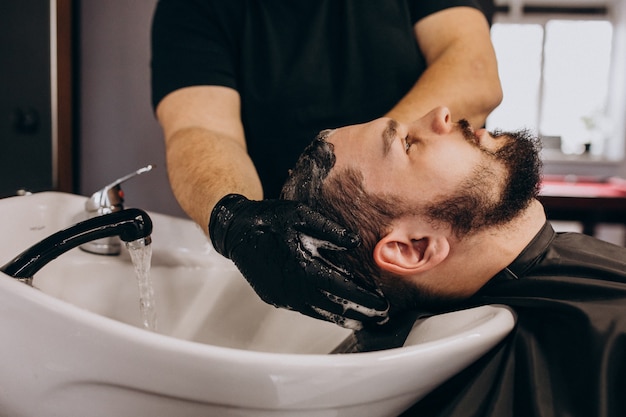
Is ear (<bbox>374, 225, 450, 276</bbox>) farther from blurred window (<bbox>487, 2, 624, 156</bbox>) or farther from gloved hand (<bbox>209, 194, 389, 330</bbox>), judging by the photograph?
blurred window (<bbox>487, 2, 624, 156</bbox>)

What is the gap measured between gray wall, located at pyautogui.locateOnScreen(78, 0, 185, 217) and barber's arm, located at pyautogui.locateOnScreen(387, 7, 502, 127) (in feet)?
3.50


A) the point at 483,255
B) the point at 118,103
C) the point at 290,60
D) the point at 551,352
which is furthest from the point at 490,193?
the point at 118,103

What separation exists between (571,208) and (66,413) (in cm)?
344

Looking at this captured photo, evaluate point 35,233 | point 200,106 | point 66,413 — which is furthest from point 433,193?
point 35,233

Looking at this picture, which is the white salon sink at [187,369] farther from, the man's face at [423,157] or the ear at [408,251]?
the man's face at [423,157]

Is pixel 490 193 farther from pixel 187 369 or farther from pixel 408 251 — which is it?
pixel 187 369

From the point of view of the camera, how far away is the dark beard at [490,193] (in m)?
0.77

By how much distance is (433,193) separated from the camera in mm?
780

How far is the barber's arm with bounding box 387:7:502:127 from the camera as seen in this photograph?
3.86 ft

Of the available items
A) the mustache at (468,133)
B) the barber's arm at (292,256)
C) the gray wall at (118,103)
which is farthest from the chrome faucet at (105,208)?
the gray wall at (118,103)

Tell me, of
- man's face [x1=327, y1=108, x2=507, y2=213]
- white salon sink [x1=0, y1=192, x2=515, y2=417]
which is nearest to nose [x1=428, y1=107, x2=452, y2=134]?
man's face [x1=327, y1=108, x2=507, y2=213]

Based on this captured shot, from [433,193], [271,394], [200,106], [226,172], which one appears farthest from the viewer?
[200,106]

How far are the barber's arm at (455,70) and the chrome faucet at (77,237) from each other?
59 cm

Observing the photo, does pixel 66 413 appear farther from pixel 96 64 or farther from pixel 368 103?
pixel 96 64
